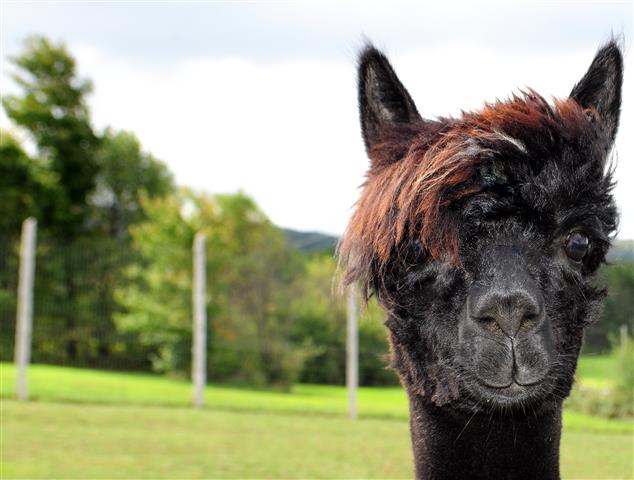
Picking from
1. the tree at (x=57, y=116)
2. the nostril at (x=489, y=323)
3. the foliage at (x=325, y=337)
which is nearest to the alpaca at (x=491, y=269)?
the nostril at (x=489, y=323)

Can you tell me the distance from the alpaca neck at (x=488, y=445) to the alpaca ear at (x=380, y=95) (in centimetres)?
91

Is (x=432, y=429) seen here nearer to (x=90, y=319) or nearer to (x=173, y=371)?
(x=90, y=319)

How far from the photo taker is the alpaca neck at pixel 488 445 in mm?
2201

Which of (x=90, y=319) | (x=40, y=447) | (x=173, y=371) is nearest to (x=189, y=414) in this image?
(x=40, y=447)

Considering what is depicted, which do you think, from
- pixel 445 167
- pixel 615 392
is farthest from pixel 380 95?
pixel 615 392

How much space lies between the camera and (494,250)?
2.02m

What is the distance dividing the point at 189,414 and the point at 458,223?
1119 centimetres

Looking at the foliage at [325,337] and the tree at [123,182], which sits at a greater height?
the tree at [123,182]

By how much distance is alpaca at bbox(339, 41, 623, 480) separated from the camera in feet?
6.33

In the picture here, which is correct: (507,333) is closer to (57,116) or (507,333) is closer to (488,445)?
(488,445)

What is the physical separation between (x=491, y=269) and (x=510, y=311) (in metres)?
0.15

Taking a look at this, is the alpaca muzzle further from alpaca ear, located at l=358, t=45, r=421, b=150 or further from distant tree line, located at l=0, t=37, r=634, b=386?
distant tree line, located at l=0, t=37, r=634, b=386

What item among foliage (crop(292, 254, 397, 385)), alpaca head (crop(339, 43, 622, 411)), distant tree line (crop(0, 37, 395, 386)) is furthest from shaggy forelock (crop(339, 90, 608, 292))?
foliage (crop(292, 254, 397, 385))

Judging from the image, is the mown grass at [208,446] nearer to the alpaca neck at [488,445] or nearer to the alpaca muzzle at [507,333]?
the alpaca neck at [488,445]
